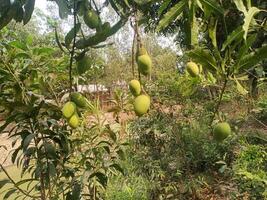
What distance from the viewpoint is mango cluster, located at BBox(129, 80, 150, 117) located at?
64 cm

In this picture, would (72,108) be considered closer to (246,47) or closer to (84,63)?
(84,63)

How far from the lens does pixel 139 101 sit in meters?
0.65

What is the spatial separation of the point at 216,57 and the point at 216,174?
9.47ft

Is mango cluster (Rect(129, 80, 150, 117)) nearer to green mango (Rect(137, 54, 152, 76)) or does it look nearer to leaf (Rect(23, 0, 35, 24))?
green mango (Rect(137, 54, 152, 76))

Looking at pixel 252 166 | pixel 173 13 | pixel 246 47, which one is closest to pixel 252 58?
pixel 246 47

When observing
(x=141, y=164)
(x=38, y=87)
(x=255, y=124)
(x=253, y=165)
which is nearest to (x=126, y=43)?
(x=255, y=124)

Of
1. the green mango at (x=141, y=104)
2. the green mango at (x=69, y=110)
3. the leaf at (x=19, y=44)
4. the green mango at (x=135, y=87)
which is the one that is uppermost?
the leaf at (x=19, y=44)

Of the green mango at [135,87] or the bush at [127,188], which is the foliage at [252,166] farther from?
the green mango at [135,87]

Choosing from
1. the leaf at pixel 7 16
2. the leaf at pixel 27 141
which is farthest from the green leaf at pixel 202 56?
the leaf at pixel 27 141

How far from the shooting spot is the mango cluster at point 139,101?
2.10 feet

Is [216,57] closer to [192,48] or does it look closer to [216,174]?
[192,48]

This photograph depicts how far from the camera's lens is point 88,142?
187 cm

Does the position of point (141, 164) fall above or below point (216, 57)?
below

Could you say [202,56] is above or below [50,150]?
above
